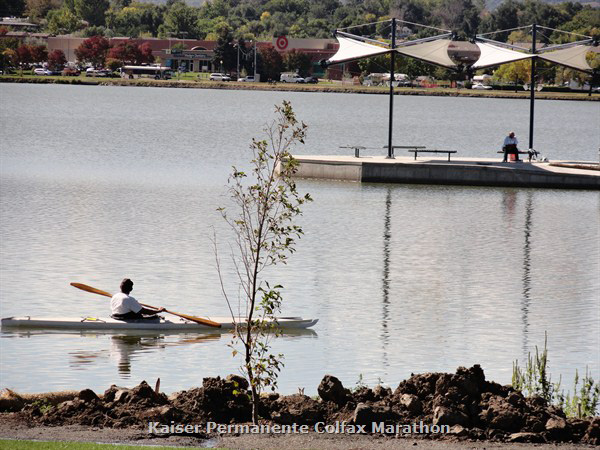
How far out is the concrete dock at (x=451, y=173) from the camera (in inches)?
1667

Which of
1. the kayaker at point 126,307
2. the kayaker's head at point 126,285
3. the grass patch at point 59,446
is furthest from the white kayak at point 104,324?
the grass patch at point 59,446

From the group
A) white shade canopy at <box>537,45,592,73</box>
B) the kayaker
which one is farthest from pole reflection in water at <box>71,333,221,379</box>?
white shade canopy at <box>537,45,592,73</box>

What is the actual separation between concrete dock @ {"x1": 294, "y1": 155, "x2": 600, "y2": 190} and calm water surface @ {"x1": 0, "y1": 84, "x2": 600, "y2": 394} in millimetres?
396

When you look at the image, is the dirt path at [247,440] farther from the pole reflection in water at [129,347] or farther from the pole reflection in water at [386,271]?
the pole reflection in water at [386,271]

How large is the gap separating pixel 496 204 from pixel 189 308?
64.8 ft

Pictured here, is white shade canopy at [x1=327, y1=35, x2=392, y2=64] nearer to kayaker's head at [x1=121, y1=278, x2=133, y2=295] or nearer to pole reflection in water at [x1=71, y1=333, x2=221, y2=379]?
kayaker's head at [x1=121, y1=278, x2=133, y2=295]

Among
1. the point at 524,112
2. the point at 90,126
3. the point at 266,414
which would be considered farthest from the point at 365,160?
the point at 524,112

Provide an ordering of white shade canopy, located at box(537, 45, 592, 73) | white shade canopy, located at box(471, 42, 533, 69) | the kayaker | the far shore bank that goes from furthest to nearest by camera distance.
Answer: the far shore bank, white shade canopy, located at box(537, 45, 592, 73), white shade canopy, located at box(471, 42, 533, 69), the kayaker

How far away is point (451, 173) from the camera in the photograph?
1710 inches

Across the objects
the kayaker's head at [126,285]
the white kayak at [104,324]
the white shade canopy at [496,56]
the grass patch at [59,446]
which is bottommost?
the white kayak at [104,324]

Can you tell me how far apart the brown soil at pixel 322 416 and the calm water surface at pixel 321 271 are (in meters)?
3.01

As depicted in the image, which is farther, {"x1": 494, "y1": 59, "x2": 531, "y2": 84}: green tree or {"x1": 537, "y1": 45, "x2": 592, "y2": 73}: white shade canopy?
{"x1": 494, "y1": 59, "x2": 531, "y2": 84}: green tree

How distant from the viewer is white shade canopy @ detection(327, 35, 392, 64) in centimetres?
4634

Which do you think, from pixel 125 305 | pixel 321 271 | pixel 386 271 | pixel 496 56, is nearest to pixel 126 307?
pixel 125 305
